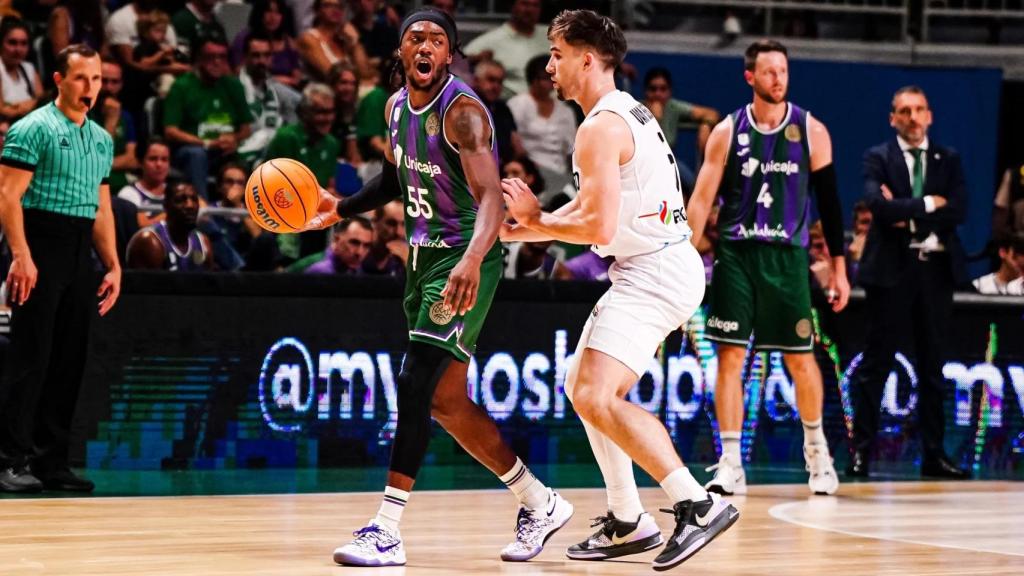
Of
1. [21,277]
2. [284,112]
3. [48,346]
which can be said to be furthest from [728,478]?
[284,112]

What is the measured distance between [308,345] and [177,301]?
2.67 feet

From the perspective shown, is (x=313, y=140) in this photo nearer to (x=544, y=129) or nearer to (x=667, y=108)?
(x=544, y=129)

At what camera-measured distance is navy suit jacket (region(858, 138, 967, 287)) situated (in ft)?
32.1

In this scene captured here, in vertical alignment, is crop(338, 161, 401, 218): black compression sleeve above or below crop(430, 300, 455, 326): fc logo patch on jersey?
above

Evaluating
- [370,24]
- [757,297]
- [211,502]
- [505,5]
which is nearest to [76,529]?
[211,502]

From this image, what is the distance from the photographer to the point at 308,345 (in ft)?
31.1

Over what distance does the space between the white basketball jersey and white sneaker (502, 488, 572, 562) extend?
1.06 m

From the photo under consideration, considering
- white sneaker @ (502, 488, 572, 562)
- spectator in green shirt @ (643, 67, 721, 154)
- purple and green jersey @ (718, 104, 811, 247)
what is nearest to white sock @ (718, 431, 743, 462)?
purple and green jersey @ (718, 104, 811, 247)

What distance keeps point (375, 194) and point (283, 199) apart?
1.21ft

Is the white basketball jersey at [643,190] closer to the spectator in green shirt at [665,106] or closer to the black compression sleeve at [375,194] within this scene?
the black compression sleeve at [375,194]

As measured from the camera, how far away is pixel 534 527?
6.23 metres

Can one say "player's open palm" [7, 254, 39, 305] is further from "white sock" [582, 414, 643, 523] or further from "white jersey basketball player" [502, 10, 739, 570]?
"white sock" [582, 414, 643, 523]

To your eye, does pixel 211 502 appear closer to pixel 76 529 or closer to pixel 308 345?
pixel 76 529

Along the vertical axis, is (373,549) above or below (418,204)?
below
